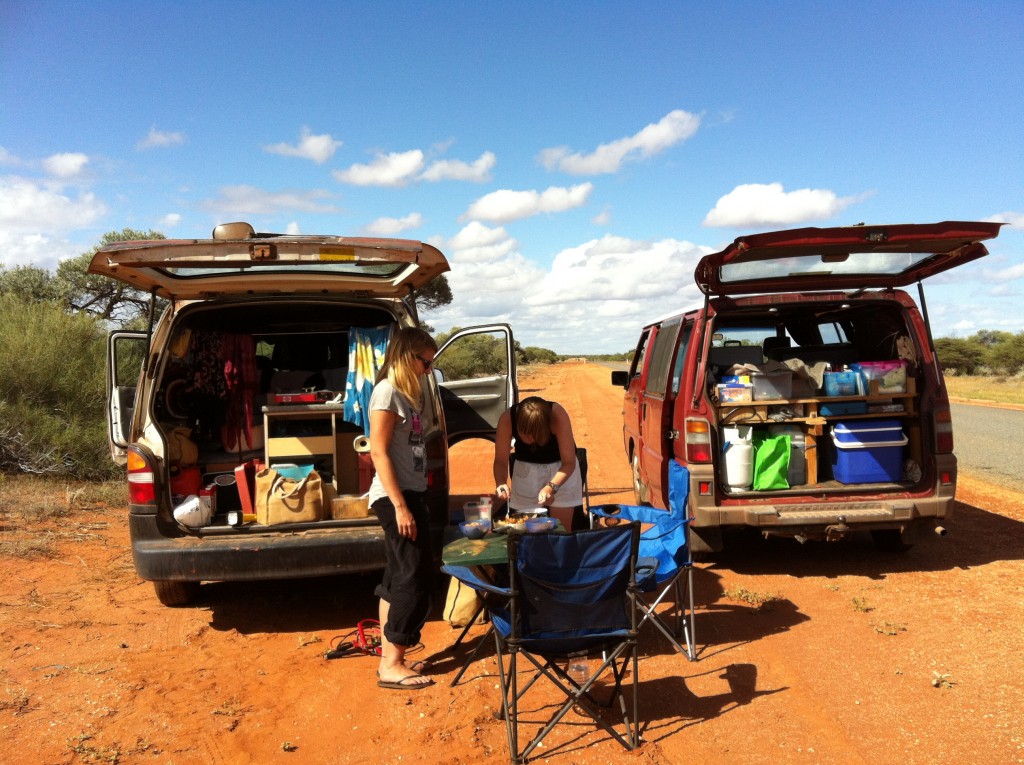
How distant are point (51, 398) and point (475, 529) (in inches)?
306

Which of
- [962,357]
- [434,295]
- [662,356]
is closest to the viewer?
[662,356]

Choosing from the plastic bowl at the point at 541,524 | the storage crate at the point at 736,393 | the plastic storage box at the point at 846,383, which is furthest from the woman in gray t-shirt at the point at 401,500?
the plastic storage box at the point at 846,383

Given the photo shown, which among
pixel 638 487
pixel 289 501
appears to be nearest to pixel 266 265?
pixel 289 501

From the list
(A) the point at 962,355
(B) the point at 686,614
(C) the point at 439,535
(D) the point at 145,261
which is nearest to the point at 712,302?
(B) the point at 686,614

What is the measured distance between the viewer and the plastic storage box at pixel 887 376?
5.77 m

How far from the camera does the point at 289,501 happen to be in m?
4.82

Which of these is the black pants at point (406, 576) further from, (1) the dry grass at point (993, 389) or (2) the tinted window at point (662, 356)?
(1) the dry grass at point (993, 389)

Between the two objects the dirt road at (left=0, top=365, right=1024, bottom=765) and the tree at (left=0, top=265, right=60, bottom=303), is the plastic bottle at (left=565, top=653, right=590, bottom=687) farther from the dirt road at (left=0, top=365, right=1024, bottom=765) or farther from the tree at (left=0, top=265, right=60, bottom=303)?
the tree at (left=0, top=265, right=60, bottom=303)

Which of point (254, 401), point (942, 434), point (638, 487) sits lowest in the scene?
point (638, 487)

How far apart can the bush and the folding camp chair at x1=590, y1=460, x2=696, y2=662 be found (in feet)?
23.3

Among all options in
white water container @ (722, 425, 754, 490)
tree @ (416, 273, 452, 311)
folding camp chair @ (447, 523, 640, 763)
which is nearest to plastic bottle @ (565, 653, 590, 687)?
folding camp chair @ (447, 523, 640, 763)

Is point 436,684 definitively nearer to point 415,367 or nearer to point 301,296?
point 415,367

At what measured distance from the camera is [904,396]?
18.8 feet

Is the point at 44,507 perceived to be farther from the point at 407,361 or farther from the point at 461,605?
the point at 407,361
